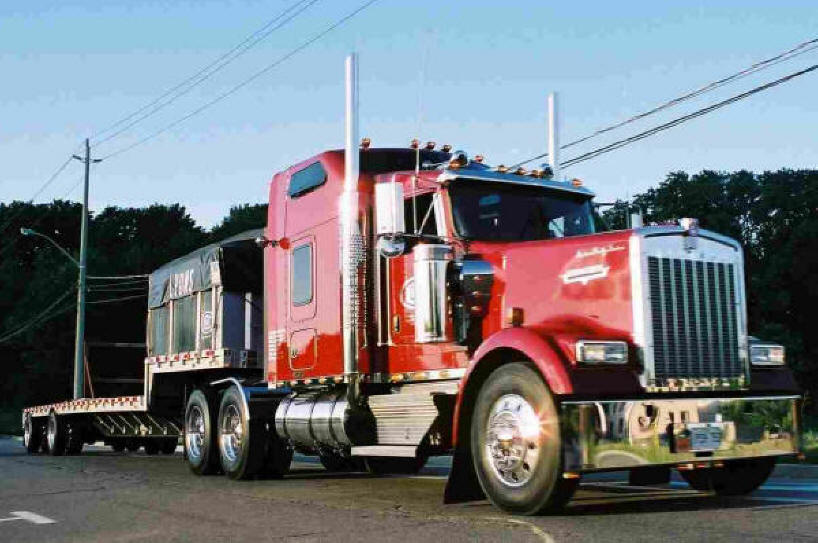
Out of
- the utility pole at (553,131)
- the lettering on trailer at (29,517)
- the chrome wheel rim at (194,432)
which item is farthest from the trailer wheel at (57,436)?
the utility pole at (553,131)

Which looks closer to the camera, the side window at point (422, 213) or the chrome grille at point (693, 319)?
the chrome grille at point (693, 319)

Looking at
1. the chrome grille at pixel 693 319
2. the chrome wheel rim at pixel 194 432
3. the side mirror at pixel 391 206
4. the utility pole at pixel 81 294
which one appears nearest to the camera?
the chrome grille at pixel 693 319

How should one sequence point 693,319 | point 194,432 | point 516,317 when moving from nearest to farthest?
point 693,319 < point 516,317 < point 194,432

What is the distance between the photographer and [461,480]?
27.6ft

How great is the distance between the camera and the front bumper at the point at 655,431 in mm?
7285

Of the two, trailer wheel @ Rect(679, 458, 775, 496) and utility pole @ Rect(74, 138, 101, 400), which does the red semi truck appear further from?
utility pole @ Rect(74, 138, 101, 400)

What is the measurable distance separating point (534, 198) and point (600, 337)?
238 centimetres

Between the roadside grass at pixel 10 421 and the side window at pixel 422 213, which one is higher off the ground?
the side window at pixel 422 213

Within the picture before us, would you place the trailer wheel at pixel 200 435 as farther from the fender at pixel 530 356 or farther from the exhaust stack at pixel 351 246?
the fender at pixel 530 356

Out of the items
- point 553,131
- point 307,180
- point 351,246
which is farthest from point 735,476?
point 307,180

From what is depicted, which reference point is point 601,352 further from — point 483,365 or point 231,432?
point 231,432

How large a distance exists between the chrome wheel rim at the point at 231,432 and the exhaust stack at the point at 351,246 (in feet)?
9.26

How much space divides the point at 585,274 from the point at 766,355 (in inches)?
66.1

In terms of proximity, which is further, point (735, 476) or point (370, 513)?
point (735, 476)
